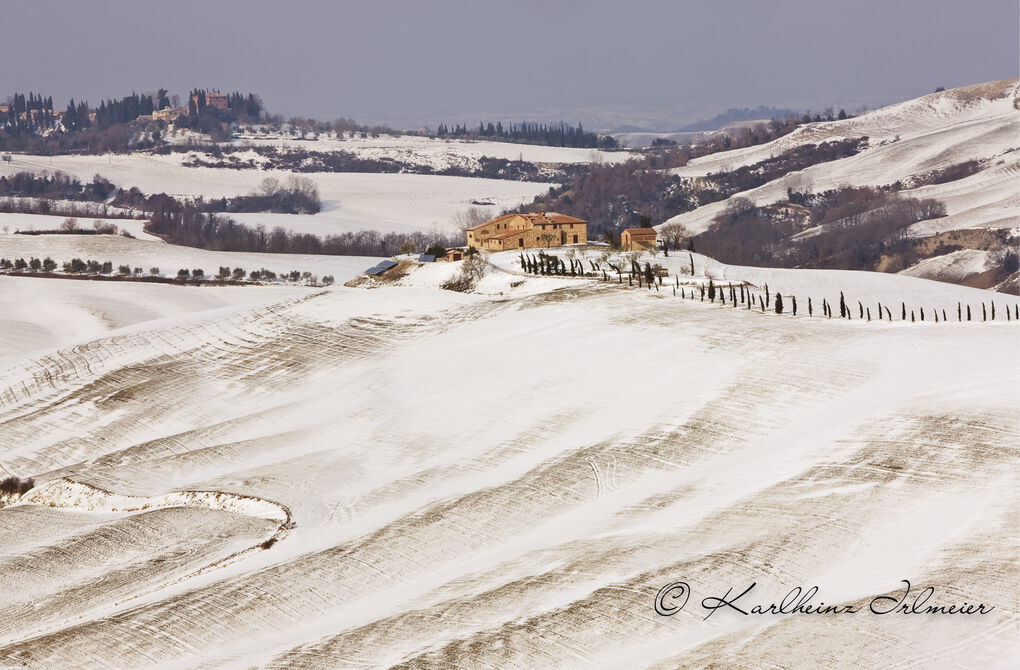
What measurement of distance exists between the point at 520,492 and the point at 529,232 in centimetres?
7538

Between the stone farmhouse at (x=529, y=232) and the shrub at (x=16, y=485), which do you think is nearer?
the shrub at (x=16, y=485)

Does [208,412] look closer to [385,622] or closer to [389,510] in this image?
[389,510]

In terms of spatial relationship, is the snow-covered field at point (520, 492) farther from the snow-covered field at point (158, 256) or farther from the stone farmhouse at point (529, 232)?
the snow-covered field at point (158, 256)

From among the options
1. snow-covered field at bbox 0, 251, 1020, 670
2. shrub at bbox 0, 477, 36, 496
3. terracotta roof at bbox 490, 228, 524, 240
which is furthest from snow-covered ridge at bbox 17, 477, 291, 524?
terracotta roof at bbox 490, 228, 524, 240

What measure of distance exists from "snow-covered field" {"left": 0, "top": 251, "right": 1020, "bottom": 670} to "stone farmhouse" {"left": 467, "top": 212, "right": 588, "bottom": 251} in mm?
36627

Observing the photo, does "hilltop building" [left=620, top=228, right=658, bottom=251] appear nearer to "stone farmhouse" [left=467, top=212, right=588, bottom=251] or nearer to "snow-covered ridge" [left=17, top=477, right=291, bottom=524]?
"stone farmhouse" [left=467, top=212, right=588, bottom=251]

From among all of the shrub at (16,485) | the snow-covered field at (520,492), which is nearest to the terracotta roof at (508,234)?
the snow-covered field at (520,492)

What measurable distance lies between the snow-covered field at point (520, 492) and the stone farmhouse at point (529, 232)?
36.6 metres

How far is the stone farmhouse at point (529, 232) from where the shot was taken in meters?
119

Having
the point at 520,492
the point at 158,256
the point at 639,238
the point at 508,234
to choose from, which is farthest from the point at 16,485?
the point at 158,256

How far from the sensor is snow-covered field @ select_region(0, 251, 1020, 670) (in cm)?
3200

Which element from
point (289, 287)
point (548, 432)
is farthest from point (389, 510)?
point (289, 287)

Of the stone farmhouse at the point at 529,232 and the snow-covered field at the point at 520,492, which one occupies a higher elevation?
the stone farmhouse at the point at 529,232

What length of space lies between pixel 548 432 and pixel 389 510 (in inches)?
392
